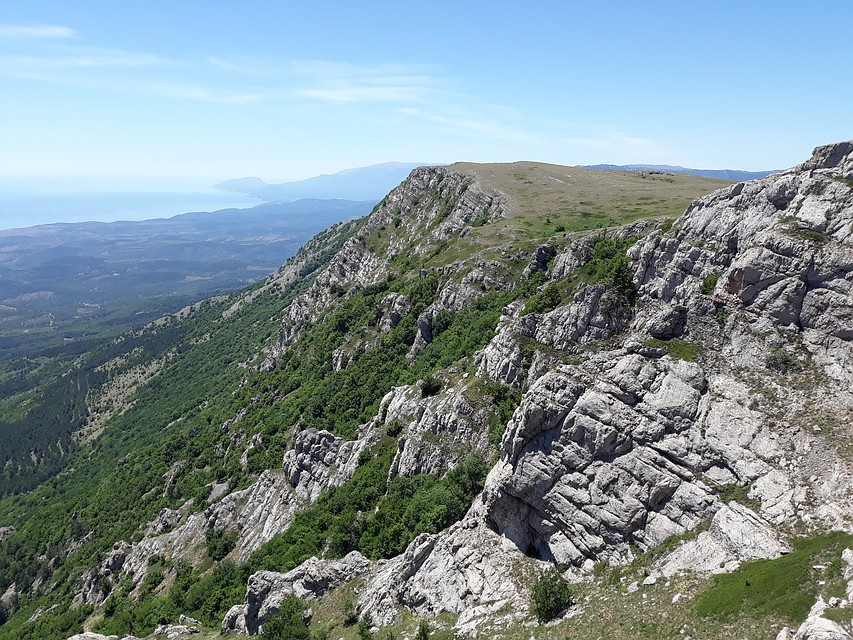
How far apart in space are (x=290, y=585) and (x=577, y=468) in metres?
32.8

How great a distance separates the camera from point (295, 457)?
273 feet

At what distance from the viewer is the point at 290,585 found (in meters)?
51.3

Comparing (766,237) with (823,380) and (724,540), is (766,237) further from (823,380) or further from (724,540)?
(724,540)

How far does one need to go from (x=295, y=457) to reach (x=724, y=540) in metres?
66.9

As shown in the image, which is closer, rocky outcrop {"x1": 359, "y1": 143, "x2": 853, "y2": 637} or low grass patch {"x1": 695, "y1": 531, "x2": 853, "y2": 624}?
low grass patch {"x1": 695, "y1": 531, "x2": 853, "y2": 624}

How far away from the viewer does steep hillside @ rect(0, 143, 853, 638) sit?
3066cm

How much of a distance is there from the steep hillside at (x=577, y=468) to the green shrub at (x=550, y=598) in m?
Result: 0.24

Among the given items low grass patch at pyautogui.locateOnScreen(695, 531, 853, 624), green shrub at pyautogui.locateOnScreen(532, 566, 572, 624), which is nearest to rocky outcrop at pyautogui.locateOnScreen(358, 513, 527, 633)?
green shrub at pyautogui.locateOnScreen(532, 566, 572, 624)

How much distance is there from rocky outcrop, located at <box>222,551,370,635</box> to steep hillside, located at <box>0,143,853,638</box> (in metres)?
0.22

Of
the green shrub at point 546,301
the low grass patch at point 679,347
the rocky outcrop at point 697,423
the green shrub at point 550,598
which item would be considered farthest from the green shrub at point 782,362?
the green shrub at point 546,301

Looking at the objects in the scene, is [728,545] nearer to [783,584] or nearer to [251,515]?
[783,584]

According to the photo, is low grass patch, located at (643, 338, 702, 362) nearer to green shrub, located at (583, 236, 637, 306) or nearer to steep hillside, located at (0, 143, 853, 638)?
steep hillside, located at (0, 143, 853, 638)

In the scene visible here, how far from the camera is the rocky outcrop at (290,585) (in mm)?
49625

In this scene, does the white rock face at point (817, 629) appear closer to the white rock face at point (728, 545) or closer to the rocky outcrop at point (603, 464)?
the white rock face at point (728, 545)
